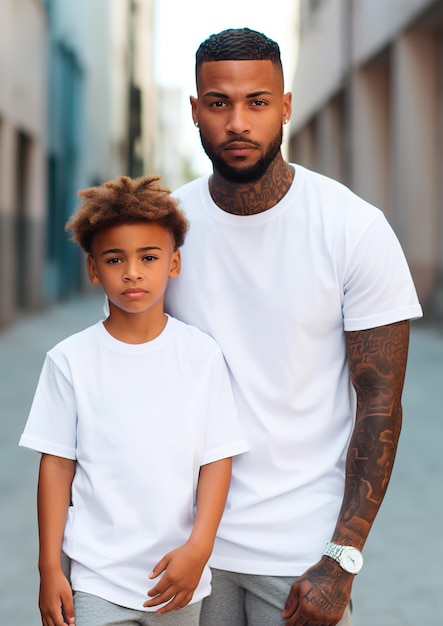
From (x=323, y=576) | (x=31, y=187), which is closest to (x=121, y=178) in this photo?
(x=323, y=576)

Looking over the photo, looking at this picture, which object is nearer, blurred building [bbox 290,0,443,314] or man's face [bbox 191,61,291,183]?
man's face [bbox 191,61,291,183]

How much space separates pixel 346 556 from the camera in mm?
2201

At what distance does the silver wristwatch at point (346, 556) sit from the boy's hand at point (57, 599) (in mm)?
552

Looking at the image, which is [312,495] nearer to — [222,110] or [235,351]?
[235,351]

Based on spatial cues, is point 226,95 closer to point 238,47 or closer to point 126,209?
point 238,47

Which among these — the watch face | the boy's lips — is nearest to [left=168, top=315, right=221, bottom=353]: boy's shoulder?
the boy's lips

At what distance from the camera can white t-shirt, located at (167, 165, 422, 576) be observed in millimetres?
2281

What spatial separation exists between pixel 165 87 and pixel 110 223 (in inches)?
4214

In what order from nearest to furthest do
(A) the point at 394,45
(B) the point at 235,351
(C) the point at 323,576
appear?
(C) the point at 323,576
(B) the point at 235,351
(A) the point at 394,45

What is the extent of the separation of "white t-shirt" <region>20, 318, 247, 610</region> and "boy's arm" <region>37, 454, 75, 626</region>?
0.09 feet

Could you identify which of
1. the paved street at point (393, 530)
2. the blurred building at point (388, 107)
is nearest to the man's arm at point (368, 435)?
the paved street at point (393, 530)

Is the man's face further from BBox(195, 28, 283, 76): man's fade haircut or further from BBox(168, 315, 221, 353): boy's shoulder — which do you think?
BBox(168, 315, 221, 353): boy's shoulder

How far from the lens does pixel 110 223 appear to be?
89.4 inches

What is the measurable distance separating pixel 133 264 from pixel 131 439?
38cm
